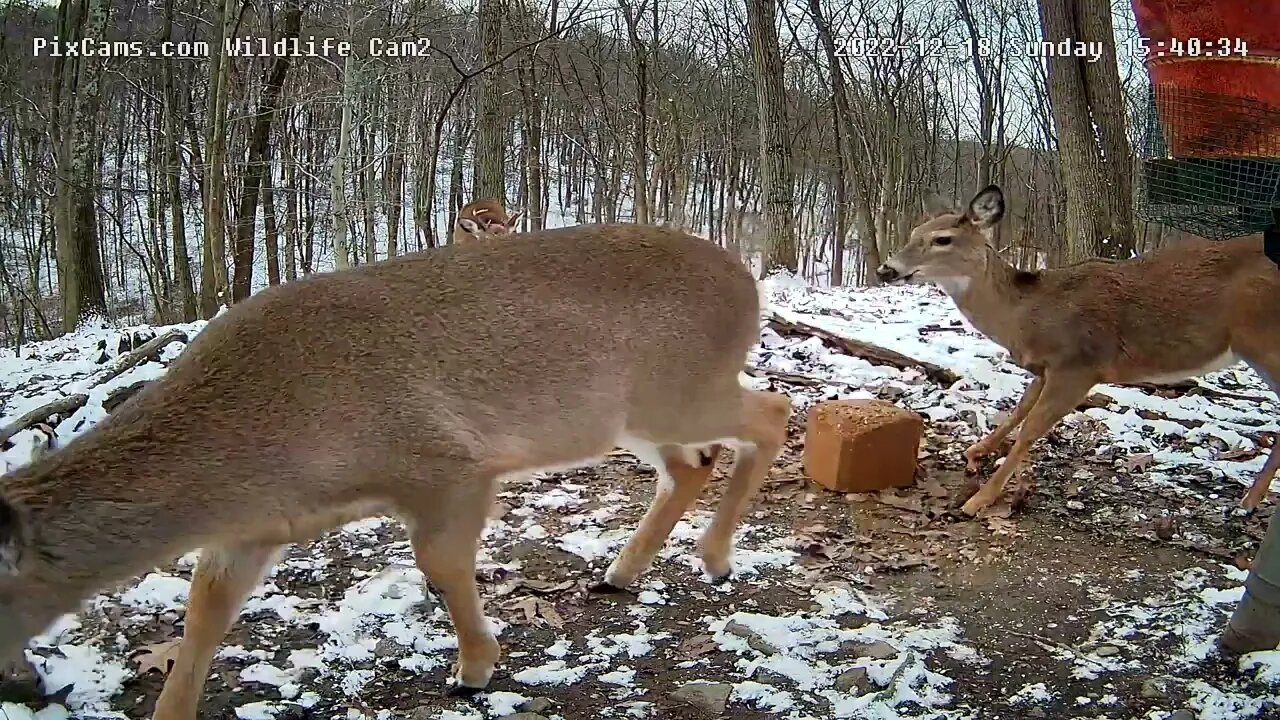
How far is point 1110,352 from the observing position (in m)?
5.46

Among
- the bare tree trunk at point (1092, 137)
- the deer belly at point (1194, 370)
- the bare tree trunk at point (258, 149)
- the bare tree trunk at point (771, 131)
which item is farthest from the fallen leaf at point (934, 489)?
the bare tree trunk at point (258, 149)

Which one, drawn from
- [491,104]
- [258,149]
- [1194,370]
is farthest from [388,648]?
[491,104]

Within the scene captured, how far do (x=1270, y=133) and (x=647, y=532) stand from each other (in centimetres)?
317

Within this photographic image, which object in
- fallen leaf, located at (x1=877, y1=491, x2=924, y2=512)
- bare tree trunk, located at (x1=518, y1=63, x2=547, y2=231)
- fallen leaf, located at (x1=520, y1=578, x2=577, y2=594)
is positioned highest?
Result: bare tree trunk, located at (x1=518, y1=63, x2=547, y2=231)

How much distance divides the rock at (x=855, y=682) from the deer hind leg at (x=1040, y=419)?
1774 millimetres

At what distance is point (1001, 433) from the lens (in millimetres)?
5457

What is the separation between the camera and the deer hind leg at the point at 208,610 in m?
2.96

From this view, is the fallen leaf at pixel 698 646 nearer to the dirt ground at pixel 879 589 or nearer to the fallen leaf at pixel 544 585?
the dirt ground at pixel 879 589

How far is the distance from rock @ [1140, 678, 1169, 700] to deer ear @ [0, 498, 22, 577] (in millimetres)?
3234

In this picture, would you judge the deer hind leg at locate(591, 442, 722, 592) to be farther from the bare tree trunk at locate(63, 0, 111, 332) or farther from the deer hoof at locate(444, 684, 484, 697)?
the bare tree trunk at locate(63, 0, 111, 332)

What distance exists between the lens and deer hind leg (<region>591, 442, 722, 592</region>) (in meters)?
4.04

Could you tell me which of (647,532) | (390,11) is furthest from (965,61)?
(647,532)

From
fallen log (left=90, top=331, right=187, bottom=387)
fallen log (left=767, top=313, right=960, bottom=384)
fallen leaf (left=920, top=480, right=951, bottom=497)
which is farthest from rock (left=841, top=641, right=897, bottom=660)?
fallen log (left=90, top=331, right=187, bottom=387)

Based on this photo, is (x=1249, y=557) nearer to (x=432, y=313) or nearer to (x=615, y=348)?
(x=615, y=348)
